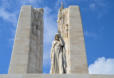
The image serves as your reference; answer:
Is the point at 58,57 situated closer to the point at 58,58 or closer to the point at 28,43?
the point at 58,58

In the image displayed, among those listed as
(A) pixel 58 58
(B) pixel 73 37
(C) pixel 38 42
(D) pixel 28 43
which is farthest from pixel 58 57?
(D) pixel 28 43

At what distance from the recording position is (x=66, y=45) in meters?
11.9

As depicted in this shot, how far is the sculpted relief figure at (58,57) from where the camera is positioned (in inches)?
436

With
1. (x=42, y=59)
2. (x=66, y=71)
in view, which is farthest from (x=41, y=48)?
(x=66, y=71)

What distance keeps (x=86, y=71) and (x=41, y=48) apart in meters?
3.59

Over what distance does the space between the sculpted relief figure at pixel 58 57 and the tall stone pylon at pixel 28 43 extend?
1020mm

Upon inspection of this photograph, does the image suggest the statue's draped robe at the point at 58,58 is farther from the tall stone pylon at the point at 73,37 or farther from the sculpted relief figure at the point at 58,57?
the tall stone pylon at the point at 73,37

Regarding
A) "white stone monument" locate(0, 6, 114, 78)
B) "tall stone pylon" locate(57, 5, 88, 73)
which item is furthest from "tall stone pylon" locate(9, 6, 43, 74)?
"tall stone pylon" locate(57, 5, 88, 73)

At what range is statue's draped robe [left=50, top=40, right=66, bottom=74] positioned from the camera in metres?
11.1

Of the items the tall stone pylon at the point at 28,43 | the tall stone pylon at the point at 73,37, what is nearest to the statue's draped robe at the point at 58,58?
the tall stone pylon at the point at 73,37

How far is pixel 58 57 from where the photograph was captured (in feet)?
37.7

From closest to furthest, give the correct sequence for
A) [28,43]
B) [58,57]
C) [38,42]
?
[28,43] < [58,57] < [38,42]

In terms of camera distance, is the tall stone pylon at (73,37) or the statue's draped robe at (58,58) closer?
the tall stone pylon at (73,37)

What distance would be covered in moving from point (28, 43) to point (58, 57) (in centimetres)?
203
